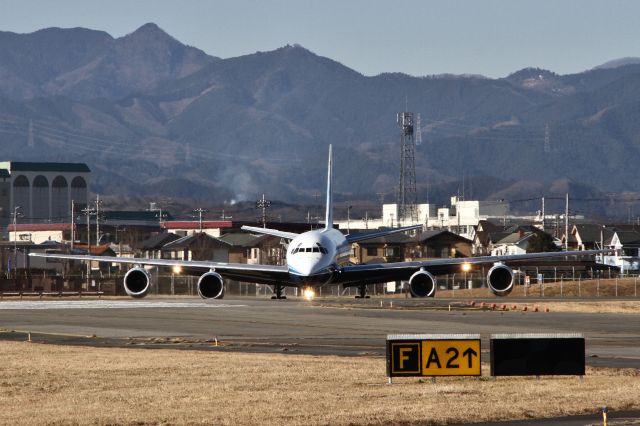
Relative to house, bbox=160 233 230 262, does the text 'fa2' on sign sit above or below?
below

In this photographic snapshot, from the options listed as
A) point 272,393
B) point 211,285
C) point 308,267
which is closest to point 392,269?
point 308,267

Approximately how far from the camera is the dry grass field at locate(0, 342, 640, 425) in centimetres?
3238

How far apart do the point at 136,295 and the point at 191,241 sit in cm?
11476

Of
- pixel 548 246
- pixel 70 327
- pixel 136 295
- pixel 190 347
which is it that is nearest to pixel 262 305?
pixel 136 295

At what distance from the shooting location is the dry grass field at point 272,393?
32.4 meters

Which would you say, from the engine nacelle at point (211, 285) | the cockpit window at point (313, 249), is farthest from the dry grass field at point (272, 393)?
the engine nacelle at point (211, 285)

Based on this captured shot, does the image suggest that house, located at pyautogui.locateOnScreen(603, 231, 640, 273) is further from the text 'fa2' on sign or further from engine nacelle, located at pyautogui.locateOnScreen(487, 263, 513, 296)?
the text 'fa2' on sign

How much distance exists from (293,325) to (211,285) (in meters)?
6.93

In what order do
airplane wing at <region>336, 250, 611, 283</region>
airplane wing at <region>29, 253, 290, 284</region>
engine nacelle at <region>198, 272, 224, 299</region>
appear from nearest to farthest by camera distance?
airplane wing at <region>29, 253, 290, 284</region>
engine nacelle at <region>198, 272, 224, 299</region>
airplane wing at <region>336, 250, 611, 283</region>

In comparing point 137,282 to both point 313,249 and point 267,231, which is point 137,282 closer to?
point 267,231

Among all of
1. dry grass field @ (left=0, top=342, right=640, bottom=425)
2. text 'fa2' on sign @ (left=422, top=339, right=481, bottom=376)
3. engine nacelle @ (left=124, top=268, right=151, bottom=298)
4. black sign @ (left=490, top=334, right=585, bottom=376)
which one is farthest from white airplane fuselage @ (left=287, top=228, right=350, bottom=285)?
text 'fa2' on sign @ (left=422, top=339, right=481, bottom=376)

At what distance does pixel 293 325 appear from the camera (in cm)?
6994

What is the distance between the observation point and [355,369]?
4291cm

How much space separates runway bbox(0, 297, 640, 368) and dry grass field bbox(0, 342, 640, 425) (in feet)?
24.4
